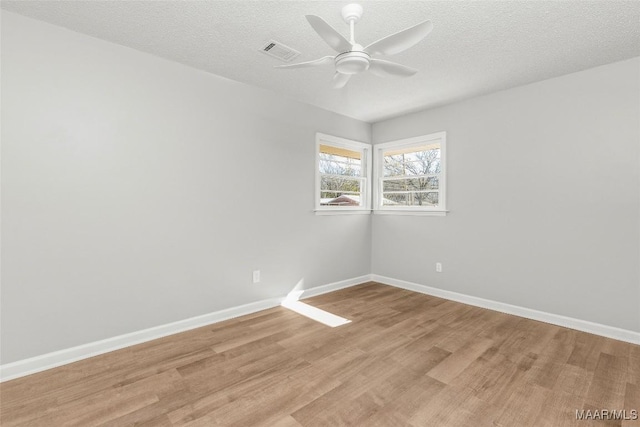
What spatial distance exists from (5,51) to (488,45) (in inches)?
144

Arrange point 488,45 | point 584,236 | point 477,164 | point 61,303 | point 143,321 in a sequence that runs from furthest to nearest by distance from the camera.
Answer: point 477,164 < point 584,236 < point 143,321 < point 488,45 < point 61,303

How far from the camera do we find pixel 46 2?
6.62 ft

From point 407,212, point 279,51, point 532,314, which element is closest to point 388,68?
point 279,51

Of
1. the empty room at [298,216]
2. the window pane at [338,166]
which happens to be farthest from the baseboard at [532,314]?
the window pane at [338,166]

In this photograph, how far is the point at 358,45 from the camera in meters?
1.85

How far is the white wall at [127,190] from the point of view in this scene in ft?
7.11

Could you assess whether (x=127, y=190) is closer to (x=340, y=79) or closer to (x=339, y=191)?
(x=340, y=79)

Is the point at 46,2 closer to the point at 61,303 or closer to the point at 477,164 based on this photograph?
the point at 61,303

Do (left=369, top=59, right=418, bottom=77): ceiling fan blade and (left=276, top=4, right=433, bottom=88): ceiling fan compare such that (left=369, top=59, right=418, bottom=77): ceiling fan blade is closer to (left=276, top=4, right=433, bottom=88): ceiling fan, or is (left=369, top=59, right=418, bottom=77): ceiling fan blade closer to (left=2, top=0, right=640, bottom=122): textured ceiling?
(left=276, top=4, right=433, bottom=88): ceiling fan

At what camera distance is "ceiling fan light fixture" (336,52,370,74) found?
1.85 m

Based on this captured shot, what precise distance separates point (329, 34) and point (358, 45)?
246mm

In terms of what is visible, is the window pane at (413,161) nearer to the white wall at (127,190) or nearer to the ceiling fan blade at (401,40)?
the white wall at (127,190)

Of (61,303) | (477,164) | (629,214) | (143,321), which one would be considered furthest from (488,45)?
(61,303)

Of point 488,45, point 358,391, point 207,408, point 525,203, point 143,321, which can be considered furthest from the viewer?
point 525,203
